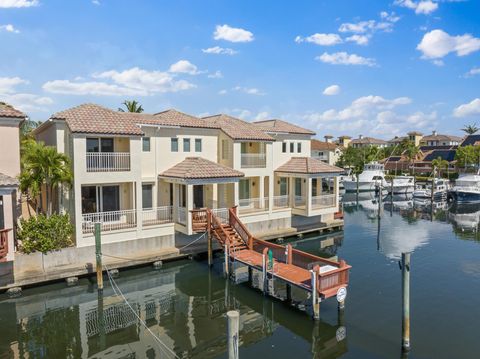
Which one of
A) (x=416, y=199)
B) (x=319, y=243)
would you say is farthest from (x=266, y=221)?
(x=416, y=199)

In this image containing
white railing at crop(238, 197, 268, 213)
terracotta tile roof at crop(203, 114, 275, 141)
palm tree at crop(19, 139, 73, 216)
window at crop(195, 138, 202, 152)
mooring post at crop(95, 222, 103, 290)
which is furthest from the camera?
white railing at crop(238, 197, 268, 213)

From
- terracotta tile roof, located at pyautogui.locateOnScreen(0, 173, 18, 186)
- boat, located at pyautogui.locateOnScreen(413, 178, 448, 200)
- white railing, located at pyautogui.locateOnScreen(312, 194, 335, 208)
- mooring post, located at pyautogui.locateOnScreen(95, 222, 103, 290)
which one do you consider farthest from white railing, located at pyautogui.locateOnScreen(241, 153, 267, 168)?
boat, located at pyautogui.locateOnScreen(413, 178, 448, 200)

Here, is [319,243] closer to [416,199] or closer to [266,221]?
[266,221]

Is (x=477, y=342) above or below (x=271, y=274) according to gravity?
below

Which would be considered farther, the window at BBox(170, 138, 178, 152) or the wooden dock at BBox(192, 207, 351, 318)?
the window at BBox(170, 138, 178, 152)

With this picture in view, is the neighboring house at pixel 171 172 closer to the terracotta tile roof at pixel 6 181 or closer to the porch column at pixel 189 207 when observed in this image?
the porch column at pixel 189 207

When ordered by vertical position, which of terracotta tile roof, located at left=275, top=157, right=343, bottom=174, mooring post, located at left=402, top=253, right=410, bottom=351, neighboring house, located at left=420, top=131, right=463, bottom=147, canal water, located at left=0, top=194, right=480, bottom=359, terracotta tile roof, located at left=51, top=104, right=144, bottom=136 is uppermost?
neighboring house, located at left=420, top=131, right=463, bottom=147

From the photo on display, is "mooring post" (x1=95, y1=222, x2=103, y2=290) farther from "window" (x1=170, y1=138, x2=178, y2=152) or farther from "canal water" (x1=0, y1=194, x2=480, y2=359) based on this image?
"window" (x1=170, y1=138, x2=178, y2=152)
